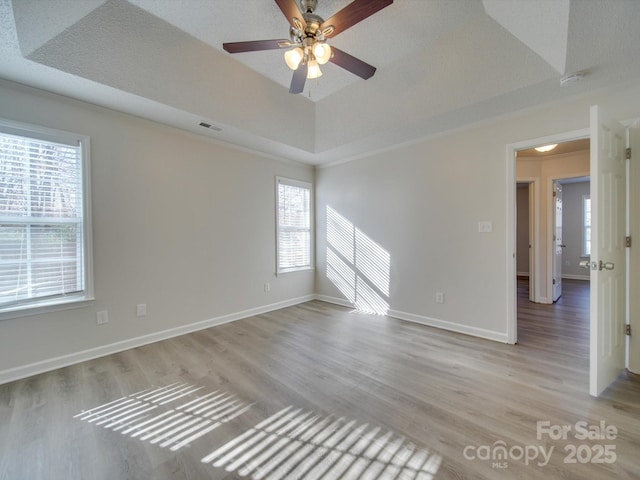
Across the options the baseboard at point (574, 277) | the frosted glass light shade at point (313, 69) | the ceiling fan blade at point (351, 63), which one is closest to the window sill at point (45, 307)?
the frosted glass light shade at point (313, 69)

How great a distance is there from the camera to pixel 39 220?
2361 mm

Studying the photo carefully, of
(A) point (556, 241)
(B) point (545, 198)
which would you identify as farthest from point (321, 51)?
(A) point (556, 241)

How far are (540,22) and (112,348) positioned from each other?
14.9 ft

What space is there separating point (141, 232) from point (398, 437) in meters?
3.05

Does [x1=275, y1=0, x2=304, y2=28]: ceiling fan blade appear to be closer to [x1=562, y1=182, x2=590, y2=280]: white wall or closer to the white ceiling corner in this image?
the white ceiling corner

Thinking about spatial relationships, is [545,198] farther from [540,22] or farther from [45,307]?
[45,307]

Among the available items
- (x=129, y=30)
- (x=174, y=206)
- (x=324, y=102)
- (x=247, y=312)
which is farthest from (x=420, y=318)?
(x=129, y=30)

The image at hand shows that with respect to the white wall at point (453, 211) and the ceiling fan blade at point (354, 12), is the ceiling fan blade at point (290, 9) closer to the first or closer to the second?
the ceiling fan blade at point (354, 12)

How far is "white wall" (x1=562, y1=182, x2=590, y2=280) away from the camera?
21.5 ft

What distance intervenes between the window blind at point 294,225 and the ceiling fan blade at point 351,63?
2.35 m

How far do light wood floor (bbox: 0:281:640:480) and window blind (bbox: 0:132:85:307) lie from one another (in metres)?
A: 0.79

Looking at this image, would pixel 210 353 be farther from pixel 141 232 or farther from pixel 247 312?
pixel 141 232

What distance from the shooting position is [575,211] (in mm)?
6613

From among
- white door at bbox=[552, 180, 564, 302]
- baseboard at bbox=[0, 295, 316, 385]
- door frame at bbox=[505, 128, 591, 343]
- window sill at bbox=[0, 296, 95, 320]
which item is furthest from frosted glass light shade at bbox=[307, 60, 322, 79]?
white door at bbox=[552, 180, 564, 302]
